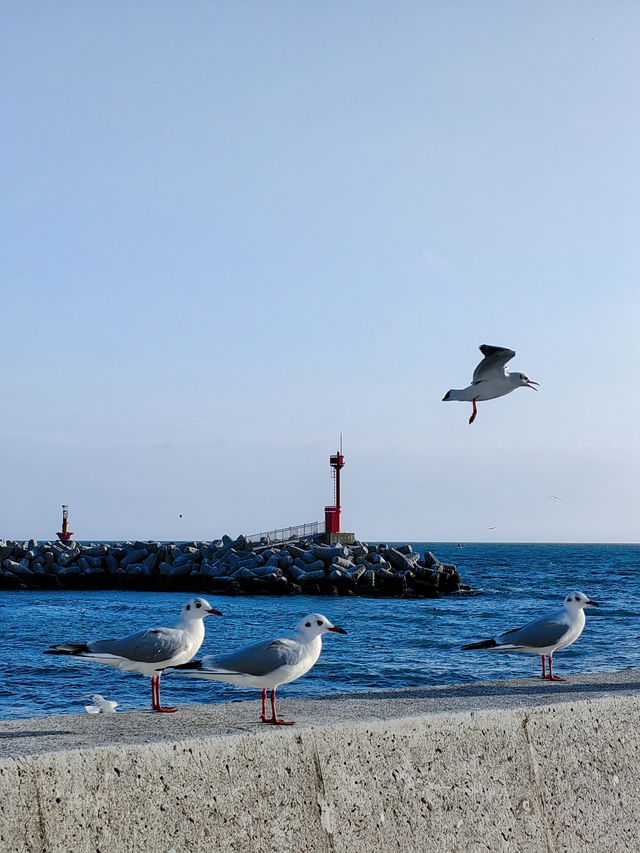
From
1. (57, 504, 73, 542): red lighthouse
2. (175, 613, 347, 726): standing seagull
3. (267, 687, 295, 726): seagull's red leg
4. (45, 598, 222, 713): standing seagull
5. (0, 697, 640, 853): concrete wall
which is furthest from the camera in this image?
(57, 504, 73, 542): red lighthouse

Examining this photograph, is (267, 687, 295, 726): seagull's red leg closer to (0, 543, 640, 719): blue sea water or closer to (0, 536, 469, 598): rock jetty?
(0, 543, 640, 719): blue sea water

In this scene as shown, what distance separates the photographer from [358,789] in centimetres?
340

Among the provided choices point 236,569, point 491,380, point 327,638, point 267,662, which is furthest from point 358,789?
point 236,569

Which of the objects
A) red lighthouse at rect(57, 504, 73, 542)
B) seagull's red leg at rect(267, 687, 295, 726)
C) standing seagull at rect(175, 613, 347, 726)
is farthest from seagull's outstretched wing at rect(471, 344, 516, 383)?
red lighthouse at rect(57, 504, 73, 542)

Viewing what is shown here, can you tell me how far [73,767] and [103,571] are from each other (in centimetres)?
3763

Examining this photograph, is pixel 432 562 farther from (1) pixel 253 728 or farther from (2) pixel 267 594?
(1) pixel 253 728

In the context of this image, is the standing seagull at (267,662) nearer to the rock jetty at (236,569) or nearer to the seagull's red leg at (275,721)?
the seagull's red leg at (275,721)

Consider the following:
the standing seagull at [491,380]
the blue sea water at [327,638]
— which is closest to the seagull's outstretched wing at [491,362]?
the standing seagull at [491,380]

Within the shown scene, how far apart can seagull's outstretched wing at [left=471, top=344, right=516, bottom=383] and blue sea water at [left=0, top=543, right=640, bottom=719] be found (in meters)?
9.02

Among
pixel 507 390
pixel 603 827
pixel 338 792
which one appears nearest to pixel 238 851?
pixel 338 792

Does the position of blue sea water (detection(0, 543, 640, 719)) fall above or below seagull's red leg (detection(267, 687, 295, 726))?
Answer: below

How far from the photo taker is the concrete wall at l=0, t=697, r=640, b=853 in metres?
2.95

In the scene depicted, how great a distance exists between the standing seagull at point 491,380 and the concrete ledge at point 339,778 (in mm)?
1308

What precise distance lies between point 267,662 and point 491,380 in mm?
1622
